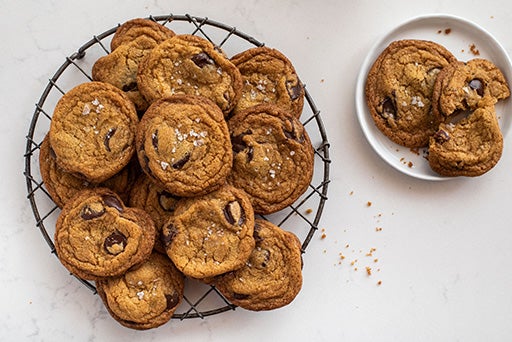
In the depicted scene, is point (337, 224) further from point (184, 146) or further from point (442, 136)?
point (184, 146)

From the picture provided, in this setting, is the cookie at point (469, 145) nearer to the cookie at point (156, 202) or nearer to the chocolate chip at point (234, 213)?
the chocolate chip at point (234, 213)

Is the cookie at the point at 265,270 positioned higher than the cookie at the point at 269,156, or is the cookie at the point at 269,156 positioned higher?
the cookie at the point at 269,156

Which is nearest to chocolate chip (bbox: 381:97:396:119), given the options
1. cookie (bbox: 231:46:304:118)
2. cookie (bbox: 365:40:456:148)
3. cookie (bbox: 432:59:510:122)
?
cookie (bbox: 365:40:456:148)

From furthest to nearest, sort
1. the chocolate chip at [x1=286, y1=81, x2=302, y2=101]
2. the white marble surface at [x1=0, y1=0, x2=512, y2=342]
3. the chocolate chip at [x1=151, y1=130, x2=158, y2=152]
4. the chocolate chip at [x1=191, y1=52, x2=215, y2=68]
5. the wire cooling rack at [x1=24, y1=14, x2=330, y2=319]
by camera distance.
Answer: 1. the white marble surface at [x1=0, y1=0, x2=512, y2=342]
2. the wire cooling rack at [x1=24, y1=14, x2=330, y2=319]
3. the chocolate chip at [x1=286, y1=81, x2=302, y2=101]
4. the chocolate chip at [x1=191, y1=52, x2=215, y2=68]
5. the chocolate chip at [x1=151, y1=130, x2=158, y2=152]

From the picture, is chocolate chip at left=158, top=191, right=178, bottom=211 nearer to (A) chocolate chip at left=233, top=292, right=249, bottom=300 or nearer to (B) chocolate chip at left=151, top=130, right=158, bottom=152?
(B) chocolate chip at left=151, top=130, right=158, bottom=152

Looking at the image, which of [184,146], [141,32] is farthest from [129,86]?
[184,146]

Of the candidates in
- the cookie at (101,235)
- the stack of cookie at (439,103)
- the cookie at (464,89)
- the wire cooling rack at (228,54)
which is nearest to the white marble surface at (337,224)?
the wire cooling rack at (228,54)
